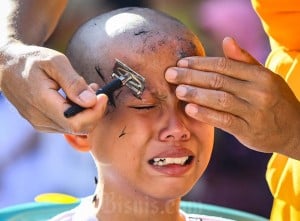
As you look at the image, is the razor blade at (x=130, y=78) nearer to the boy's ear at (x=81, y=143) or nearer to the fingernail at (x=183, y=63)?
the fingernail at (x=183, y=63)

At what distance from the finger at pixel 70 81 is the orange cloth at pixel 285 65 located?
2.13 feet

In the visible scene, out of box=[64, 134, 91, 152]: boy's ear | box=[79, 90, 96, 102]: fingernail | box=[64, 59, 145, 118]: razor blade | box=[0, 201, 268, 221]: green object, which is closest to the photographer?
box=[79, 90, 96, 102]: fingernail

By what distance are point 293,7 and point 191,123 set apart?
0.43 meters

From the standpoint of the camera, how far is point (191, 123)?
5.43 ft

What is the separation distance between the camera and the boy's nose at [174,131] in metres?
1.60

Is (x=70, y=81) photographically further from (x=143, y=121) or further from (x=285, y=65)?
(x=285, y=65)

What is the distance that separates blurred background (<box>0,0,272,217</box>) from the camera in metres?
2.89

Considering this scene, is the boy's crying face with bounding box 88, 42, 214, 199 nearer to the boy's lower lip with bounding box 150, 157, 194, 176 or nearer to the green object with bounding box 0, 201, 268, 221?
the boy's lower lip with bounding box 150, 157, 194, 176

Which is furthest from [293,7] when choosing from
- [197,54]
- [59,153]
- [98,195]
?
[59,153]

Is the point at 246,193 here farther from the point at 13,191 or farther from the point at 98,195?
the point at 98,195

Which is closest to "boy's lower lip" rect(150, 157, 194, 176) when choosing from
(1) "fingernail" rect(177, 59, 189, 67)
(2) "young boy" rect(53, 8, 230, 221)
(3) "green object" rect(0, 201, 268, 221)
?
(2) "young boy" rect(53, 8, 230, 221)

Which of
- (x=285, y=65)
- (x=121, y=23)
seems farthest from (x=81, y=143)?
(x=285, y=65)

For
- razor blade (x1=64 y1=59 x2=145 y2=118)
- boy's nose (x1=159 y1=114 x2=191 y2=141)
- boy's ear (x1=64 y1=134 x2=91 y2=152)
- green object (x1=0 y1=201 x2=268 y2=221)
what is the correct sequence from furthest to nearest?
green object (x1=0 y1=201 x2=268 y2=221), boy's ear (x1=64 y1=134 x2=91 y2=152), boy's nose (x1=159 y1=114 x2=191 y2=141), razor blade (x1=64 y1=59 x2=145 y2=118)

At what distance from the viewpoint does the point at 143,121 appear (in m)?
1.63
